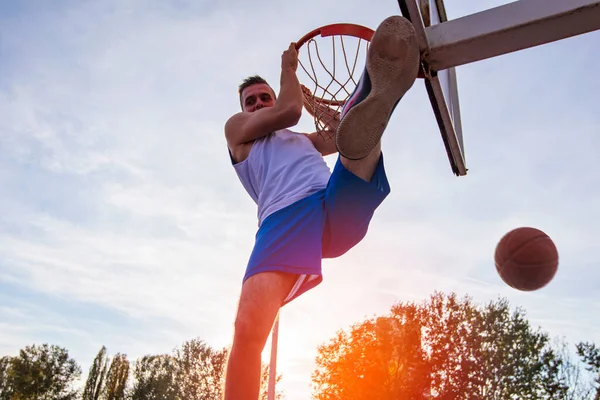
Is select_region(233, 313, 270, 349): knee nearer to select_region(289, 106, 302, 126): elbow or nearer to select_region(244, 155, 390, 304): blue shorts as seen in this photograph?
select_region(244, 155, 390, 304): blue shorts

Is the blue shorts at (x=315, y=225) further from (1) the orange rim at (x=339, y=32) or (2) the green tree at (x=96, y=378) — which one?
(2) the green tree at (x=96, y=378)

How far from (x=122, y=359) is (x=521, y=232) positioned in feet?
186

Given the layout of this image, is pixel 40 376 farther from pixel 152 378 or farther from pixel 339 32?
pixel 339 32

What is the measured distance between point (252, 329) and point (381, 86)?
112cm

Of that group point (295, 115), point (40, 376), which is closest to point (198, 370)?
point (40, 376)

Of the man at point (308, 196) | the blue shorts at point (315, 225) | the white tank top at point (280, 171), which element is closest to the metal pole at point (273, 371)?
the white tank top at point (280, 171)

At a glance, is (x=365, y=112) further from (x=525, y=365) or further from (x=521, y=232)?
(x=525, y=365)

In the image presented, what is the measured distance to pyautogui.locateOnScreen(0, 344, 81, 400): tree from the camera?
3903 cm

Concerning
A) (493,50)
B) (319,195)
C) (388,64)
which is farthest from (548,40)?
(319,195)

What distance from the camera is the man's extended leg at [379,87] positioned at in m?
2.02

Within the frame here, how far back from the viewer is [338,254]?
252 cm

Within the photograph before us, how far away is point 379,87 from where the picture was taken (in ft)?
6.68

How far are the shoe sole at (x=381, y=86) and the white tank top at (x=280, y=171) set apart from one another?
0.42 meters

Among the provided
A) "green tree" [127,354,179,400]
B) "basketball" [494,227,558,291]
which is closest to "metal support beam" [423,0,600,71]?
"basketball" [494,227,558,291]
